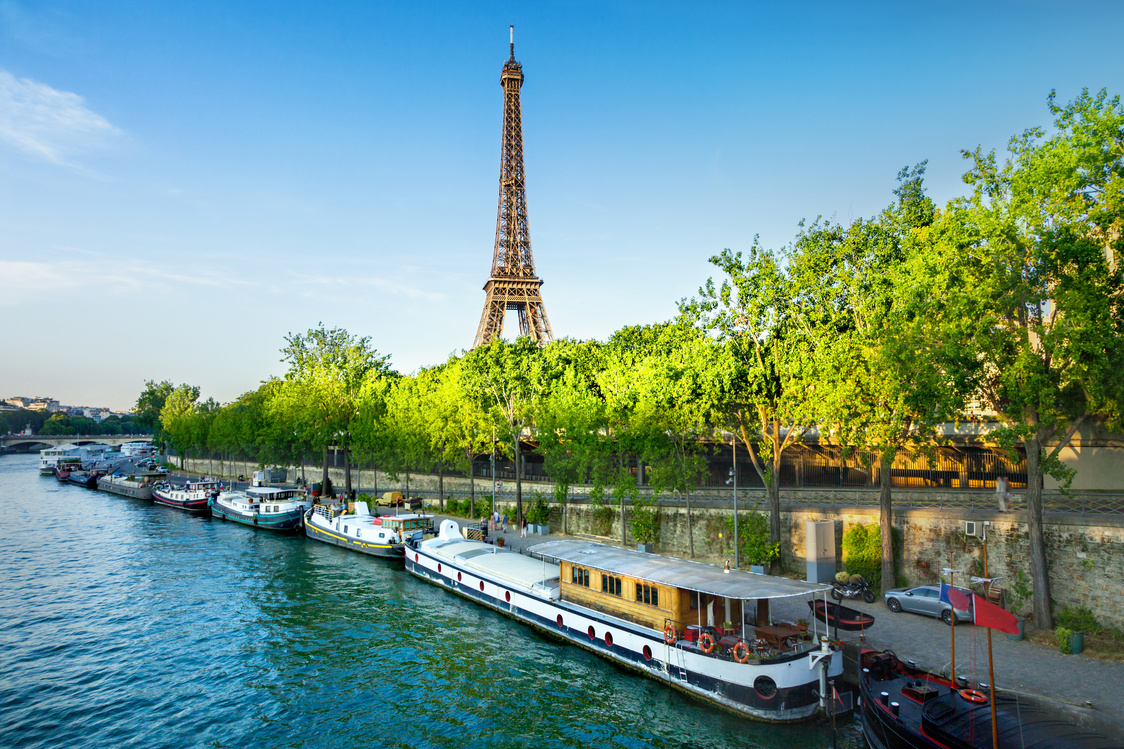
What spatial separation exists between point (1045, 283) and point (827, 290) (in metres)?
8.67

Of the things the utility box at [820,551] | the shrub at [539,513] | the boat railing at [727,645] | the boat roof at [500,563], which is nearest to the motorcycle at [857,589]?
the utility box at [820,551]

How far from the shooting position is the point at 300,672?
76.5ft

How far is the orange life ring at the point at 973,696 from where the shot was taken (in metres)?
16.5

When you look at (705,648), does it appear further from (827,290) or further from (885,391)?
(827,290)

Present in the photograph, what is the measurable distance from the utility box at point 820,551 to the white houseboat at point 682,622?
19.3 feet

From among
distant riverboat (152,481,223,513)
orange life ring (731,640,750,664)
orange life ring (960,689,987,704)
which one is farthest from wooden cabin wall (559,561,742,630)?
distant riverboat (152,481,223,513)

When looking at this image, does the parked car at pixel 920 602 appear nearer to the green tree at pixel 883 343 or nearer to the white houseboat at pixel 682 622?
the green tree at pixel 883 343

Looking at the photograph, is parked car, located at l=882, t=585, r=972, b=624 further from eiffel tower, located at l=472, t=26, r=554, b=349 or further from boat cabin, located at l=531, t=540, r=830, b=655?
eiffel tower, located at l=472, t=26, r=554, b=349

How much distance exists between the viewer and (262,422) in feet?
261

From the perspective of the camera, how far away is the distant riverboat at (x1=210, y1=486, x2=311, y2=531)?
53656 millimetres

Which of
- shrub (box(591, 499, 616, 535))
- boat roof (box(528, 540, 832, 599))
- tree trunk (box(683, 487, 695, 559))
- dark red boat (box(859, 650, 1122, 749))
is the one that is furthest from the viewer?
shrub (box(591, 499, 616, 535))

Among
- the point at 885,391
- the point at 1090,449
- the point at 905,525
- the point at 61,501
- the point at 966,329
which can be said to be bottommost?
the point at 61,501

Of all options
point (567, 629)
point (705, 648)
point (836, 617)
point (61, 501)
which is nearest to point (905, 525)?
point (836, 617)

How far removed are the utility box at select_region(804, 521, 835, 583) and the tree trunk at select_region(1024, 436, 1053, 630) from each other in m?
8.07
